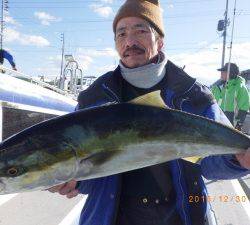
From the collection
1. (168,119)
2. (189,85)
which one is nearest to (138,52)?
(189,85)

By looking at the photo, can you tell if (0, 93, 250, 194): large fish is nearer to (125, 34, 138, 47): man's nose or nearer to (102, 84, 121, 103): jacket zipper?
(102, 84, 121, 103): jacket zipper

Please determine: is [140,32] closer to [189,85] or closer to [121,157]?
[189,85]

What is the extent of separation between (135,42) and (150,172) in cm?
89

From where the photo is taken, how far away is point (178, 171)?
307 centimetres

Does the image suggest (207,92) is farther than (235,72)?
No

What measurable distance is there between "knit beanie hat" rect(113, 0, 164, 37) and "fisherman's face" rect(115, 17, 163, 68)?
1.4 inches

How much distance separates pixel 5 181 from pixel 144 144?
73 centimetres

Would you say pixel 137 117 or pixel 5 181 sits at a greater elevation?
pixel 137 117

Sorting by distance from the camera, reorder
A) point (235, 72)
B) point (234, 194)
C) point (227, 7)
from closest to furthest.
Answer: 1. point (234, 194)
2. point (235, 72)
3. point (227, 7)

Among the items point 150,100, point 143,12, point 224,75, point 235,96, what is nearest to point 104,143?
point 150,100

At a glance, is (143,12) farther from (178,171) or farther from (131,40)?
(178,171)

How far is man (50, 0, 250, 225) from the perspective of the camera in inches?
120

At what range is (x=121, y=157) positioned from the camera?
8.25ft

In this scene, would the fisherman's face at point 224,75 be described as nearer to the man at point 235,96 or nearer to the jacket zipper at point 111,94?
the man at point 235,96
